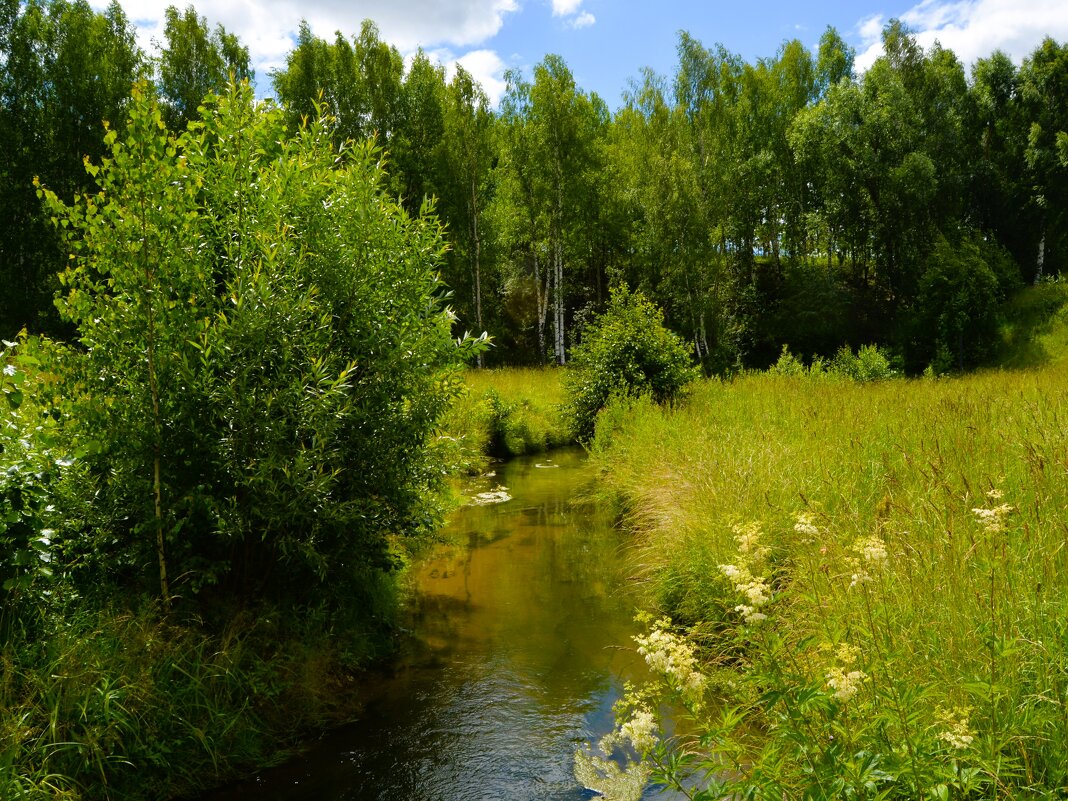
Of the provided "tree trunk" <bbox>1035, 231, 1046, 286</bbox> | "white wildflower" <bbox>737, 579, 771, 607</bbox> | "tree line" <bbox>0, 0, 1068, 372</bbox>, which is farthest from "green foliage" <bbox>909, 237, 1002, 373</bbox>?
"white wildflower" <bbox>737, 579, 771, 607</bbox>

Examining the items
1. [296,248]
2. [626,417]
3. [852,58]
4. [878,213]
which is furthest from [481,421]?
[852,58]

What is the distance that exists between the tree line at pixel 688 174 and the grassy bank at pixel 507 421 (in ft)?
Answer: 32.6

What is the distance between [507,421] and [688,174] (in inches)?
Result: 675

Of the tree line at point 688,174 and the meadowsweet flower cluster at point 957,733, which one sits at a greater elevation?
the tree line at point 688,174

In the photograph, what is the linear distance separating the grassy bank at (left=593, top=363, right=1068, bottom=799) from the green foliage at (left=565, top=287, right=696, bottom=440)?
10.9 feet

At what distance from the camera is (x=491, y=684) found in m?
5.48

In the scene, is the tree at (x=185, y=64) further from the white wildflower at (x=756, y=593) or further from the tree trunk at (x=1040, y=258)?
the tree trunk at (x=1040, y=258)

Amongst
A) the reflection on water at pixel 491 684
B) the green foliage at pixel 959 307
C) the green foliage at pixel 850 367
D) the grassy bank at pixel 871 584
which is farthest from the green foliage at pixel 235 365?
the green foliage at pixel 959 307

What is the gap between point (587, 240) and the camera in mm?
31891

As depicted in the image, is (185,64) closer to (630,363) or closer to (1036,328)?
(630,363)

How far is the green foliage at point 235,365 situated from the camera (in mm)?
4652

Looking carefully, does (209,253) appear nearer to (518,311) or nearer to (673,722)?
(673,722)

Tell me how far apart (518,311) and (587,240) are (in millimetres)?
5418

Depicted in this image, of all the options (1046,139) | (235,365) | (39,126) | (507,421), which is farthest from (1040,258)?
(39,126)
